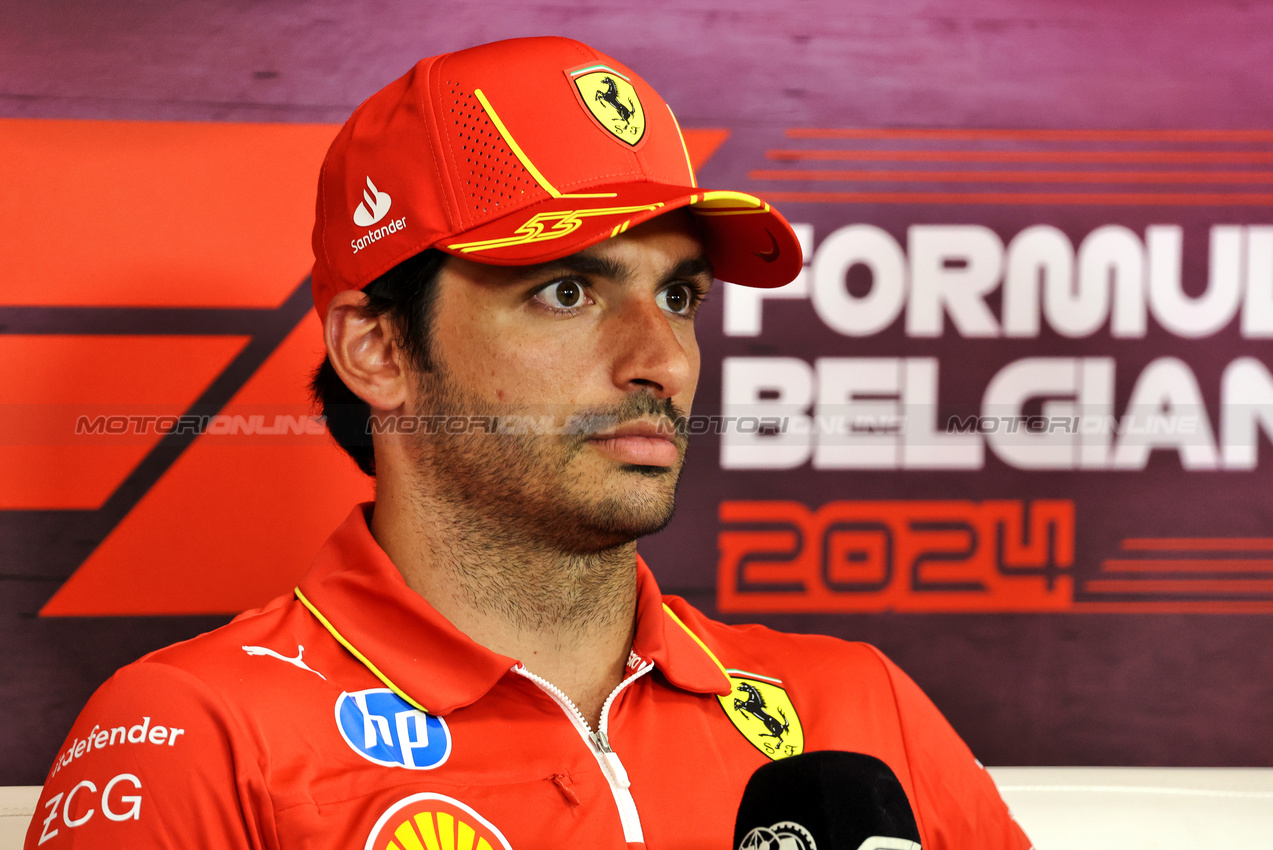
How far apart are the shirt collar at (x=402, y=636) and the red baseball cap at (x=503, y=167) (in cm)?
25

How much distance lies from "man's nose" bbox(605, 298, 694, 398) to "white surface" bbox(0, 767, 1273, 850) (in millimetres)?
887

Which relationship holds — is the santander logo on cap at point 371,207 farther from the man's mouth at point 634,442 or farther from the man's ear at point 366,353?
the man's mouth at point 634,442

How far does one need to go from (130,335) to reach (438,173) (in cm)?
69

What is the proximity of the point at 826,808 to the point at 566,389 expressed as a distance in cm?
43

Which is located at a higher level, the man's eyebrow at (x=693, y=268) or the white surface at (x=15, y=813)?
the man's eyebrow at (x=693, y=268)

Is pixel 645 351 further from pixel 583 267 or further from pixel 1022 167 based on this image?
pixel 1022 167

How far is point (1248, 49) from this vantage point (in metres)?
1.58

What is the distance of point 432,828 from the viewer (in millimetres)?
876

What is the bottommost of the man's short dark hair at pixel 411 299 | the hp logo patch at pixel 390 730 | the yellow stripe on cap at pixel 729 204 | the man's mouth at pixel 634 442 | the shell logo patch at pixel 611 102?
the hp logo patch at pixel 390 730

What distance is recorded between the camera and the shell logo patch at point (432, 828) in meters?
0.86

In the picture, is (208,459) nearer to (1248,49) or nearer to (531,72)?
(531,72)

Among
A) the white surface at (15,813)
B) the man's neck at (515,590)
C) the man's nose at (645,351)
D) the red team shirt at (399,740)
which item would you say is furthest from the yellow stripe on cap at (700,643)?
the white surface at (15,813)

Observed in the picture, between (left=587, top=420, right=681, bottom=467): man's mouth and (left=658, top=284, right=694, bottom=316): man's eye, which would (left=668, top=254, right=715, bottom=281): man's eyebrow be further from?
(left=587, top=420, right=681, bottom=467): man's mouth

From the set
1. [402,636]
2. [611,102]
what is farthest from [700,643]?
[611,102]
